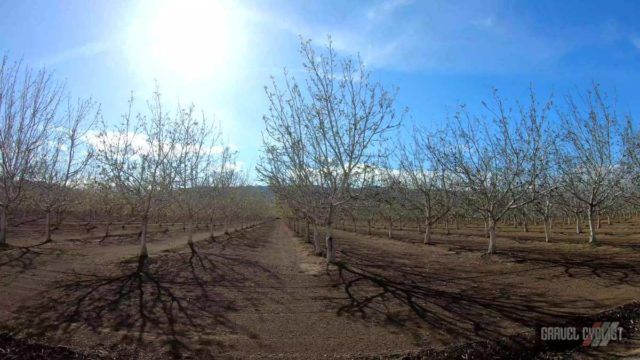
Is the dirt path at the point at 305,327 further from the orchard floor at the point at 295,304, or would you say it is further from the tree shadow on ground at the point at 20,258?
the tree shadow on ground at the point at 20,258

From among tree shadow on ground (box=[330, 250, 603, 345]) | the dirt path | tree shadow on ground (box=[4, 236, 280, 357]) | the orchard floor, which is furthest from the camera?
tree shadow on ground (box=[330, 250, 603, 345])

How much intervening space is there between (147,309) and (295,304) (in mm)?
3345

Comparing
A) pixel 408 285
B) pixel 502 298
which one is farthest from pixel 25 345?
pixel 502 298

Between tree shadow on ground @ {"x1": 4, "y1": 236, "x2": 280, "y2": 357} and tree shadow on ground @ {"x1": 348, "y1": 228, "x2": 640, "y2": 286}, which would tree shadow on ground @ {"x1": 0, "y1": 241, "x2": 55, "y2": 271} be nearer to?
tree shadow on ground @ {"x1": 4, "y1": 236, "x2": 280, "y2": 357}

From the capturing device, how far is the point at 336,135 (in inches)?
596

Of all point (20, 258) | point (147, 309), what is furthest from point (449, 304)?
point (20, 258)

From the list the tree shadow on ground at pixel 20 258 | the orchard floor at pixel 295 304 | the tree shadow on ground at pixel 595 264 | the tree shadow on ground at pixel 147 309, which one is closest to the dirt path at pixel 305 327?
the orchard floor at pixel 295 304

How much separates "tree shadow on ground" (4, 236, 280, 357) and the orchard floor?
0.03 meters

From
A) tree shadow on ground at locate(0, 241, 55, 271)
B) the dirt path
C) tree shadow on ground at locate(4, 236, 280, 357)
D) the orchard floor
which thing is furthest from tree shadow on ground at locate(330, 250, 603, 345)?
tree shadow on ground at locate(0, 241, 55, 271)

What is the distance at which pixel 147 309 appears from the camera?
8.99 metres

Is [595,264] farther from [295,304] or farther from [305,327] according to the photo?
A: [305,327]

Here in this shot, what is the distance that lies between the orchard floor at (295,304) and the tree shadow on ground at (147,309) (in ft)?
0.10

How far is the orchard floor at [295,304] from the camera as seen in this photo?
267 inches

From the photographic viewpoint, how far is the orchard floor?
6.79 meters
